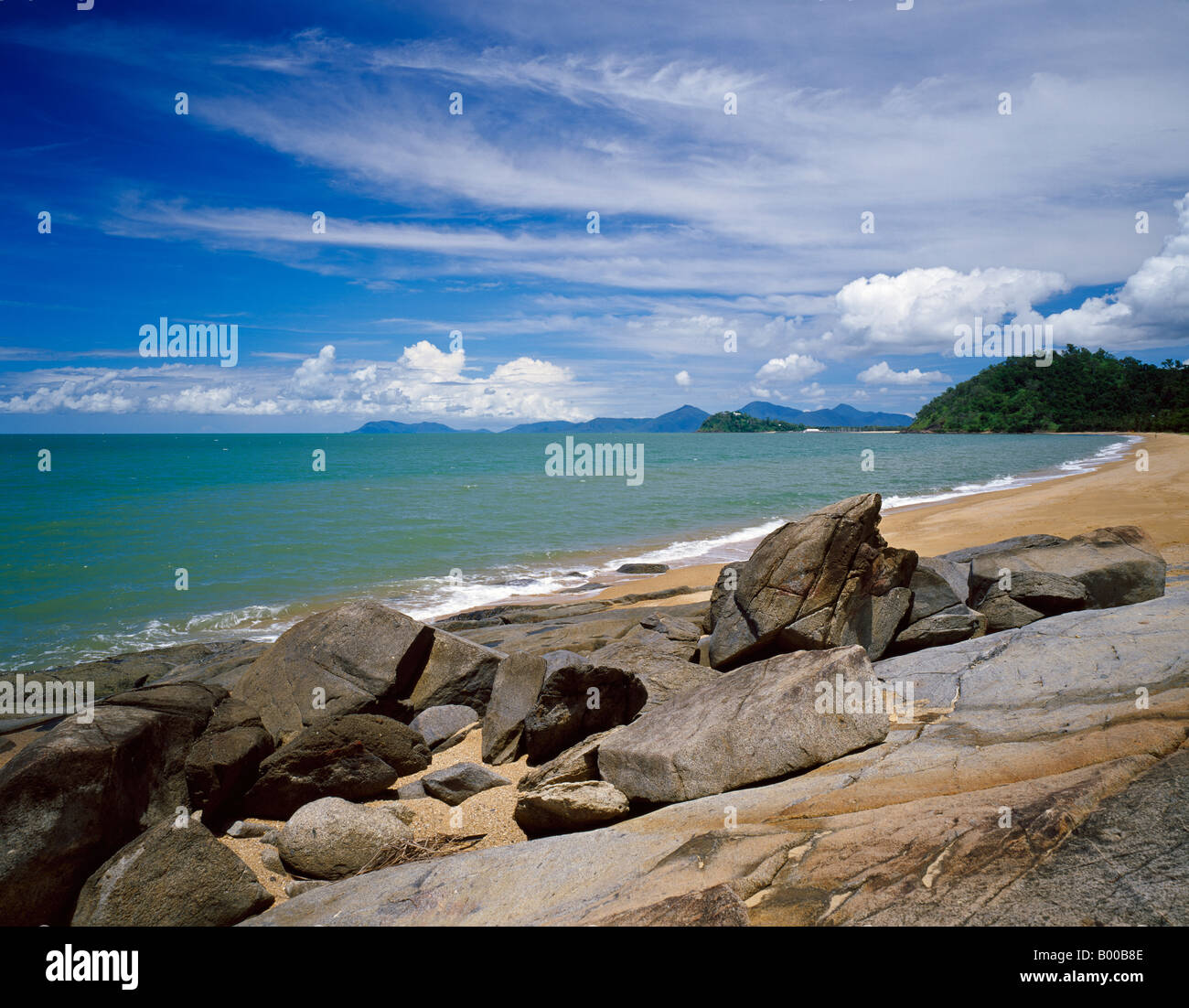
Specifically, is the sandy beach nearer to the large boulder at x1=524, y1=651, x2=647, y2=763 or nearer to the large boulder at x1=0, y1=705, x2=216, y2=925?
the large boulder at x1=524, y1=651, x2=647, y2=763

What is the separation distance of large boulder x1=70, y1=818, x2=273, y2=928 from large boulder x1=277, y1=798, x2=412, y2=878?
1.52 ft

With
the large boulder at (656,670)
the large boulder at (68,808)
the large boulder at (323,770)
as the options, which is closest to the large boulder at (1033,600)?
the large boulder at (656,670)

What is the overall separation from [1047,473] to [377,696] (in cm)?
5297

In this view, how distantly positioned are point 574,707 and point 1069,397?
17636cm

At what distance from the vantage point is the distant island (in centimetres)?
12425

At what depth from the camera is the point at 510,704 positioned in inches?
316

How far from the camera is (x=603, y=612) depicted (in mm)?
15211

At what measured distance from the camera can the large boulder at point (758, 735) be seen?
508 centimetres

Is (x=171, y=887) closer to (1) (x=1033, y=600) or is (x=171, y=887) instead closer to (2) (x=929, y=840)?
(2) (x=929, y=840)

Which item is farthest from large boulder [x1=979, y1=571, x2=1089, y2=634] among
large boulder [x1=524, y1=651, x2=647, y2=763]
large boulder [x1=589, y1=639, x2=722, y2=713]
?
large boulder [x1=524, y1=651, x2=647, y2=763]

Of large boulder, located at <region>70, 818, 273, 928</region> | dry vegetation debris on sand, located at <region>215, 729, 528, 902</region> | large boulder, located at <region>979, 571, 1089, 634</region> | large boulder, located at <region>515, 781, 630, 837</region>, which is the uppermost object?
large boulder, located at <region>979, 571, 1089, 634</region>
